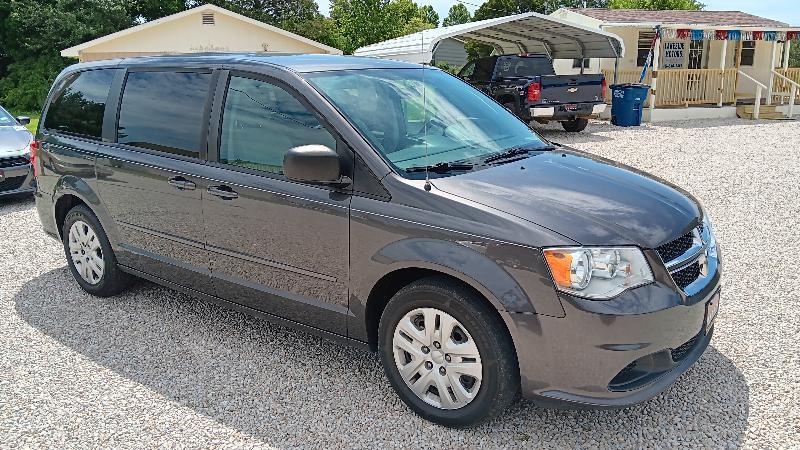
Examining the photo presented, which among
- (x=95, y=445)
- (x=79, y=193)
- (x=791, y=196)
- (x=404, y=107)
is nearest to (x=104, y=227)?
(x=79, y=193)

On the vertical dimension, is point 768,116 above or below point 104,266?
above

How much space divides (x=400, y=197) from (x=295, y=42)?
21482mm

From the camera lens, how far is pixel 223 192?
3.84 m

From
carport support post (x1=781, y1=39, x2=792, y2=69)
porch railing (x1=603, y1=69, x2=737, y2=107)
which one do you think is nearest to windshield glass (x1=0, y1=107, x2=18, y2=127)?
porch railing (x1=603, y1=69, x2=737, y2=107)

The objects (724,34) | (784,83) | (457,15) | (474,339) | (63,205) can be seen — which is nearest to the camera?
(474,339)

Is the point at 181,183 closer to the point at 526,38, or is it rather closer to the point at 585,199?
the point at 585,199

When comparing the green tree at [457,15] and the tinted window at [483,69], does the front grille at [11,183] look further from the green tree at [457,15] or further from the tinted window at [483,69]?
the green tree at [457,15]

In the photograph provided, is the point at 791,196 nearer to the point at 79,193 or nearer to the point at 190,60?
the point at 190,60

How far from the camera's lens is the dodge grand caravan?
9.21 ft

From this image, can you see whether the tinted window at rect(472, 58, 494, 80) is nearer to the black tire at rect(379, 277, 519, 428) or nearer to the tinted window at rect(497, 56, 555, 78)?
the tinted window at rect(497, 56, 555, 78)

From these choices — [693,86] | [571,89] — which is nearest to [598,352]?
[571,89]

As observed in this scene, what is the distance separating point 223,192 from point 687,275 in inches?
101

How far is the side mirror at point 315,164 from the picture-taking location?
10.6ft

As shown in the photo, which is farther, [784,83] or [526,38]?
[784,83]
